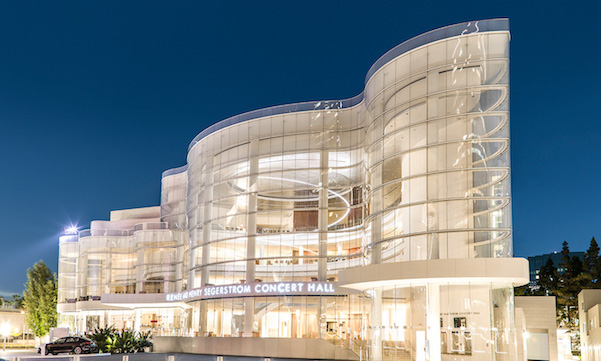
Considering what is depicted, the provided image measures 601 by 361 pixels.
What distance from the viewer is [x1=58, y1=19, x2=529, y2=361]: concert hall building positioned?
37875mm

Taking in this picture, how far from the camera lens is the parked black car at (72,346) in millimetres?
53737

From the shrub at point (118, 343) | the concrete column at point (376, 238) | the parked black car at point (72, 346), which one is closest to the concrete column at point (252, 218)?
the shrub at point (118, 343)

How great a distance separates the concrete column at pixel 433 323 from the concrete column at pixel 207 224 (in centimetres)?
2891

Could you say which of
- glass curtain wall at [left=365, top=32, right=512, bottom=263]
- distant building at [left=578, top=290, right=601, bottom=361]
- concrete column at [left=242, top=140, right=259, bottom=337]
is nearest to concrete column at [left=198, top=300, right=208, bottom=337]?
concrete column at [left=242, top=140, right=259, bottom=337]

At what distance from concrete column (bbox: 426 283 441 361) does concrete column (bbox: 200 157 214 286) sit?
28909 millimetres

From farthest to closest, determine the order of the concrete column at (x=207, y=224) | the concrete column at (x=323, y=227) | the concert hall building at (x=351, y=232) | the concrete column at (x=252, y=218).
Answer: the concrete column at (x=207, y=224), the concrete column at (x=252, y=218), the concrete column at (x=323, y=227), the concert hall building at (x=351, y=232)

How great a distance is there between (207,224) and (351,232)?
15906 mm

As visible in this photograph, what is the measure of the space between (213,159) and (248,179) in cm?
617

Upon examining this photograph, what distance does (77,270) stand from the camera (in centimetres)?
9056

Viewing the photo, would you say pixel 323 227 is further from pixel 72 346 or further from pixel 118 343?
pixel 72 346

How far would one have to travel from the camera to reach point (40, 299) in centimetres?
9506

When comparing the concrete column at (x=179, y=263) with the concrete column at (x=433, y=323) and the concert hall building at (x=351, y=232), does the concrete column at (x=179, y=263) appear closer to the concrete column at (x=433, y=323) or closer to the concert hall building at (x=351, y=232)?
the concert hall building at (x=351, y=232)

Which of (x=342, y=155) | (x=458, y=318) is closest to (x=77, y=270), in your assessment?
(x=342, y=155)

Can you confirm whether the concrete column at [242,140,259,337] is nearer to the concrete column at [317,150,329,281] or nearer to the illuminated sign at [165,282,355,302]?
the illuminated sign at [165,282,355,302]
